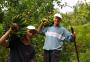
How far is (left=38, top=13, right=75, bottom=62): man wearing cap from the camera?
7.70m

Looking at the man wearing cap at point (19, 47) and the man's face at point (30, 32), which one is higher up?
the man's face at point (30, 32)

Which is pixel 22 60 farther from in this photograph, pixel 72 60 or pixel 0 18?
pixel 72 60

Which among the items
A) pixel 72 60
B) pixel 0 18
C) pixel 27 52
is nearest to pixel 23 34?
pixel 27 52

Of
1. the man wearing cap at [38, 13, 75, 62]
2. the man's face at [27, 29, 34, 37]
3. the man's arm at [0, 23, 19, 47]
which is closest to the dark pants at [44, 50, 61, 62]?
the man wearing cap at [38, 13, 75, 62]

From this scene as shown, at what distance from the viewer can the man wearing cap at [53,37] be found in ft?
25.3

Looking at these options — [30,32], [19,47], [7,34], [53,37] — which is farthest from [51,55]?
[7,34]

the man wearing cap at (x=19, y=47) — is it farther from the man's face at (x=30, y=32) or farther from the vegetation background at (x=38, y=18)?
the vegetation background at (x=38, y=18)

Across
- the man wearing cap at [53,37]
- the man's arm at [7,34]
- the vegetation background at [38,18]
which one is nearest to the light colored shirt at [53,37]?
the man wearing cap at [53,37]

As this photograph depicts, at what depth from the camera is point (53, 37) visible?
7.69 m

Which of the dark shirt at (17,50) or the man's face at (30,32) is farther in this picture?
the man's face at (30,32)

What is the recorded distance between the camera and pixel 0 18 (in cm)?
931

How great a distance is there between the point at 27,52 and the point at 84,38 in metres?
6.01

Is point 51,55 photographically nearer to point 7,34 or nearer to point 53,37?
point 53,37

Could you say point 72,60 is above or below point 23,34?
below
